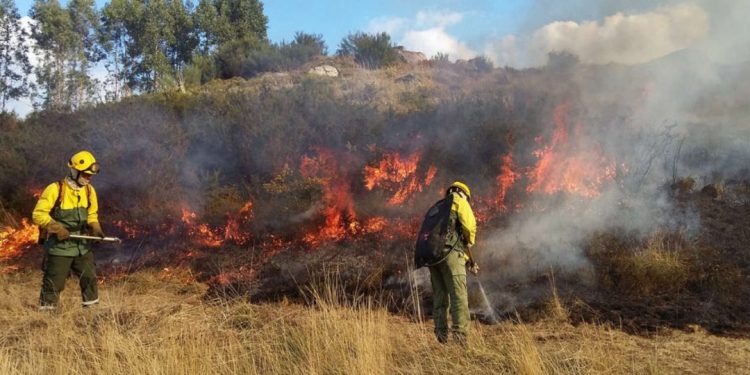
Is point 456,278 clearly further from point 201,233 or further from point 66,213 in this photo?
point 201,233

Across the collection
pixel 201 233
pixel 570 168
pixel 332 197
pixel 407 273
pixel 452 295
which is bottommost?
pixel 407 273

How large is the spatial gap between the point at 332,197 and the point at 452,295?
200 inches

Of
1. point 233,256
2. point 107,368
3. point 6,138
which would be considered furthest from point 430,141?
point 6,138

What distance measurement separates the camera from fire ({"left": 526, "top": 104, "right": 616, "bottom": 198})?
9555mm

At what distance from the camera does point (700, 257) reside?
7473 mm

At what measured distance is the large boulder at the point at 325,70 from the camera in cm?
2097

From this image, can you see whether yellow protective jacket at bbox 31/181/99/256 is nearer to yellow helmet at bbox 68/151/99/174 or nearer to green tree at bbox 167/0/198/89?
yellow helmet at bbox 68/151/99/174

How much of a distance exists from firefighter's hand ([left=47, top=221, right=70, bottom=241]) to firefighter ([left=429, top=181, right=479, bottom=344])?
404 cm

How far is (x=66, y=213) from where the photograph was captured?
586cm

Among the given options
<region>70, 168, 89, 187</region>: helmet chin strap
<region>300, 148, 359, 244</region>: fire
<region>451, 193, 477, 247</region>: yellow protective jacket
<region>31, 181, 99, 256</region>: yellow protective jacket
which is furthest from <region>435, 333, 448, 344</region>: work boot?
<region>70, 168, 89, 187</region>: helmet chin strap

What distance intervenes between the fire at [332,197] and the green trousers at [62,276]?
3.99m

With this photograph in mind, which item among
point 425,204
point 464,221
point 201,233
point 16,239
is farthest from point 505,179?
point 16,239

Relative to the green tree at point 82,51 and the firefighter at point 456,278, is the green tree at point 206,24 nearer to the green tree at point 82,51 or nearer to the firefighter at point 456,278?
the green tree at point 82,51

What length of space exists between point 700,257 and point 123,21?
31932mm
